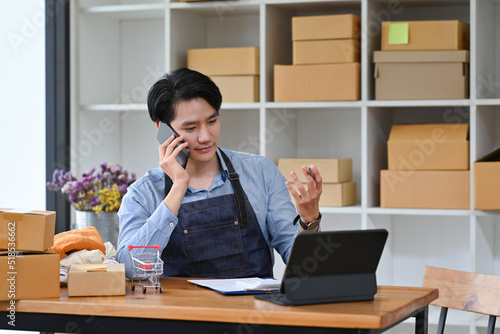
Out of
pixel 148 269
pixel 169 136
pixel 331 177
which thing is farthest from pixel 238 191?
pixel 331 177

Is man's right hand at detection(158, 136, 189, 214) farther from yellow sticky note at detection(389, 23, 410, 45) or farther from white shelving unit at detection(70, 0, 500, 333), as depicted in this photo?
yellow sticky note at detection(389, 23, 410, 45)

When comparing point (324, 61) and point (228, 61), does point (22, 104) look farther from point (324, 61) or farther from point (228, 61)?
point (324, 61)

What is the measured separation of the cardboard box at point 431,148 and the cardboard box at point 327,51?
1.47ft

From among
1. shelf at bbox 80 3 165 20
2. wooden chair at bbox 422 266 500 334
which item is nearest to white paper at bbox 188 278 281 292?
wooden chair at bbox 422 266 500 334

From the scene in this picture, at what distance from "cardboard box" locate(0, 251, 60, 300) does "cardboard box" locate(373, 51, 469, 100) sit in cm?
195

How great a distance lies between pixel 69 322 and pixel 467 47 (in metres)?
2.43

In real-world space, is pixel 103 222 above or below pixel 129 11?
below

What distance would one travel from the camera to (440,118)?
363 cm

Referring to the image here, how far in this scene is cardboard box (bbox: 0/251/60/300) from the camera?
1827mm

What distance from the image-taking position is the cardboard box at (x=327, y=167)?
3445 millimetres

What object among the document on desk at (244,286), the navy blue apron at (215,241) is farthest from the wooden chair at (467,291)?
the document on desk at (244,286)

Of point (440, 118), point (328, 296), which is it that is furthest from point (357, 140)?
point (328, 296)

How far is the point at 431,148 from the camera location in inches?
129

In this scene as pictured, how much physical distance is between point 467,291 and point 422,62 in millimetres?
1280
